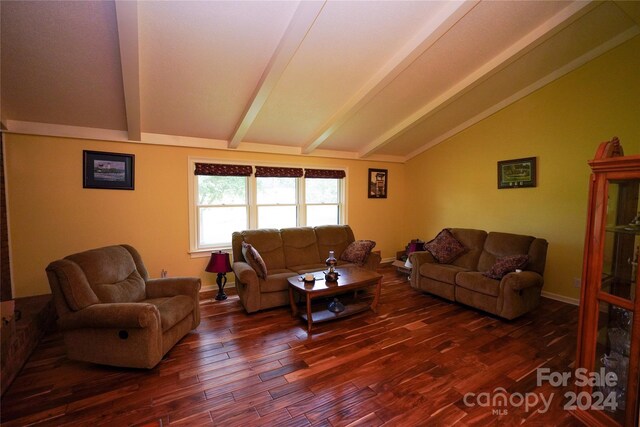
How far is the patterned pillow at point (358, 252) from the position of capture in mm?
4133

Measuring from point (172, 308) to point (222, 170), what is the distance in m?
2.28

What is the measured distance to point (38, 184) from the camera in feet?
10.6

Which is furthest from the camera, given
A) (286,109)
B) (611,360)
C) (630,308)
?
(286,109)

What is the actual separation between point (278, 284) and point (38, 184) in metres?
3.01

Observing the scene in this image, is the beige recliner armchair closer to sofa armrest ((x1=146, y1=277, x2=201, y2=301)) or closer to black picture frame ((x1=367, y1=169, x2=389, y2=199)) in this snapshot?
sofa armrest ((x1=146, y1=277, x2=201, y2=301))

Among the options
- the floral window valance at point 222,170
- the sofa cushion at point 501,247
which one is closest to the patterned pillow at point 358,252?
the sofa cushion at point 501,247

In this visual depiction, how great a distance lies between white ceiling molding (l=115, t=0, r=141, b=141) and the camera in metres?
1.96

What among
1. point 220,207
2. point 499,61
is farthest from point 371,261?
point 499,61

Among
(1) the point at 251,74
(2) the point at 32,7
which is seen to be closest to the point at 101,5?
(2) the point at 32,7

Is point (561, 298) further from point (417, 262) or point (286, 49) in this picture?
point (286, 49)

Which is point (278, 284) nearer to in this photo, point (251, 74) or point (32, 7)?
point (251, 74)

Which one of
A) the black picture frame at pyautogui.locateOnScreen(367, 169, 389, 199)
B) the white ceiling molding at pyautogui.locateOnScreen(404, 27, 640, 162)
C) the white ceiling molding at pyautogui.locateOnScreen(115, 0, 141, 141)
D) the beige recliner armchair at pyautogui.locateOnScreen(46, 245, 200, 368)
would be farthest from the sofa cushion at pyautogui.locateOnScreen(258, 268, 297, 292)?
the white ceiling molding at pyautogui.locateOnScreen(404, 27, 640, 162)

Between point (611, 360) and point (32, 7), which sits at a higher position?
point (32, 7)

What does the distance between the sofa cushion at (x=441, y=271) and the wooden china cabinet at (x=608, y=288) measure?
5.96 feet
